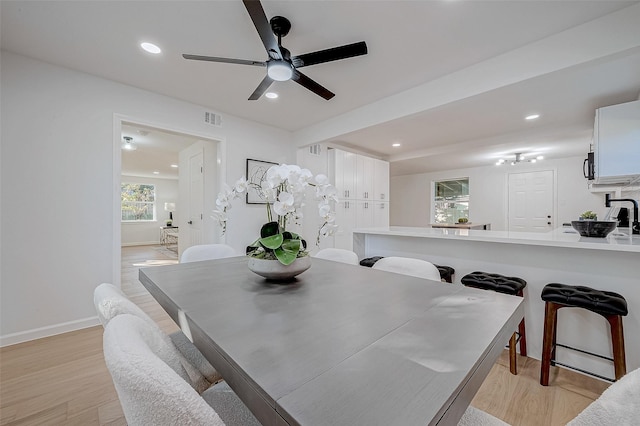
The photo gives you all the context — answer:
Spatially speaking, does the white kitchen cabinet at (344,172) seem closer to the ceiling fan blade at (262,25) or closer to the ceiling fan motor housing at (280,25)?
the ceiling fan motor housing at (280,25)

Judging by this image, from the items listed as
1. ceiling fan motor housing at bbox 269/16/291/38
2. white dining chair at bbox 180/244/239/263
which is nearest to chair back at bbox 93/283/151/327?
white dining chair at bbox 180/244/239/263

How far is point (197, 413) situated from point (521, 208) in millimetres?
7507

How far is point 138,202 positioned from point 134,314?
9457 millimetres

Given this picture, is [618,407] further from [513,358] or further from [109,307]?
[513,358]

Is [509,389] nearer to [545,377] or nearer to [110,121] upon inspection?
[545,377]

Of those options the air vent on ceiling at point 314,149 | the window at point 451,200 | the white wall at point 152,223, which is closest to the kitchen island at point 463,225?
the window at point 451,200

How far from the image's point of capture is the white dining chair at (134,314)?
32.5 inches

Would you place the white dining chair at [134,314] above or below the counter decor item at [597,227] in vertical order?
below

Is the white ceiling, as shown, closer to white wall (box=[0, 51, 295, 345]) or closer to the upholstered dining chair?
white wall (box=[0, 51, 295, 345])

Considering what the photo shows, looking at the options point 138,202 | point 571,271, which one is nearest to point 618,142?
point 571,271

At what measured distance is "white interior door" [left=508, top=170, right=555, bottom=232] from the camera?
18.8 ft

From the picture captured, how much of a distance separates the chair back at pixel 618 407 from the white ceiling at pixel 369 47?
82.3 inches

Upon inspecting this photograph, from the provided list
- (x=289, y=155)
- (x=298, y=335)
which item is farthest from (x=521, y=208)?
(x=298, y=335)

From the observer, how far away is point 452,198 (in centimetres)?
737
